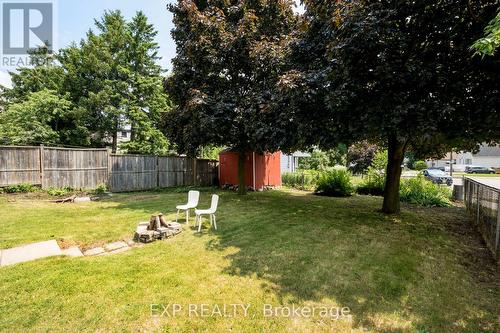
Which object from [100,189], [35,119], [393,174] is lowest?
[100,189]

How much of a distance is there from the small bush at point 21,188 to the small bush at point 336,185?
12422 mm

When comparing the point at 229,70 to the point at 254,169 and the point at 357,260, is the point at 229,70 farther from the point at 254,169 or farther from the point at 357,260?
the point at 357,260

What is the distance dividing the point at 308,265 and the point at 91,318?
10.2ft

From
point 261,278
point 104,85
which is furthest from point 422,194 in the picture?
point 104,85

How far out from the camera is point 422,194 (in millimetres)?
10820

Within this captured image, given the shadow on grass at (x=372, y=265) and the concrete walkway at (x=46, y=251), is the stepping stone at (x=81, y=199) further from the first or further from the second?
the shadow on grass at (x=372, y=265)

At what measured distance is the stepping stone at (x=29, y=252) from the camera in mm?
4355

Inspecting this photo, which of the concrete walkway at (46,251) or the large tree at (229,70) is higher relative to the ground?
the large tree at (229,70)

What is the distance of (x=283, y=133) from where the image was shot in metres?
8.30

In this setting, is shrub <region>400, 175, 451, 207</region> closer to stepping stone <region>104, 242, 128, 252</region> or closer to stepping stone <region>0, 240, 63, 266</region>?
stepping stone <region>104, 242, 128, 252</region>

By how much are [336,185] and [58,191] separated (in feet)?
39.5

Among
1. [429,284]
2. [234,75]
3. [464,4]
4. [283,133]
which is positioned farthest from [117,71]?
[429,284]

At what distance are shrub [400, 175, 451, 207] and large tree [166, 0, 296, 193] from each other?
6466 millimetres

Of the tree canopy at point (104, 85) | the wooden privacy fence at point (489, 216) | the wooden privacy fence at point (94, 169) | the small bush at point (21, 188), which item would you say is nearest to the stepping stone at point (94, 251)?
the wooden privacy fence at point (489, 216)
